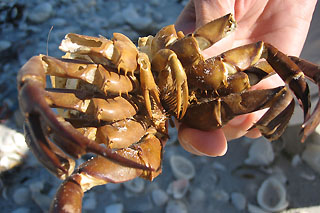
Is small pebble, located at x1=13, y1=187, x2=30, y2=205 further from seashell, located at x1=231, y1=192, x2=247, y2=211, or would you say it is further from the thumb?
the thumb

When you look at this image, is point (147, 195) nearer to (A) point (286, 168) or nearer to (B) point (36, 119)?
(A) point (286, 168)

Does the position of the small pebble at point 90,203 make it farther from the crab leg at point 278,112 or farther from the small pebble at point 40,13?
the small pebble at point 40,13

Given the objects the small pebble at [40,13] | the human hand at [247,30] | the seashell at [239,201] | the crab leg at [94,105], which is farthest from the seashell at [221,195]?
the small pebble at [40,13]

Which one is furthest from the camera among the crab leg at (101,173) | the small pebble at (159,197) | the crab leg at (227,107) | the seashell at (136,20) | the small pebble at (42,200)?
the seashell at (136,20)

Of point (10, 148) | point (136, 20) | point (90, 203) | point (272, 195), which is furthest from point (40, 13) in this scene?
point (272, 195)

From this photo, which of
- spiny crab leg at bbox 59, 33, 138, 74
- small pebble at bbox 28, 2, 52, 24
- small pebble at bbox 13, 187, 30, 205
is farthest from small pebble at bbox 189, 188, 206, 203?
small pebble at bbox 28, 2, 52, 24
